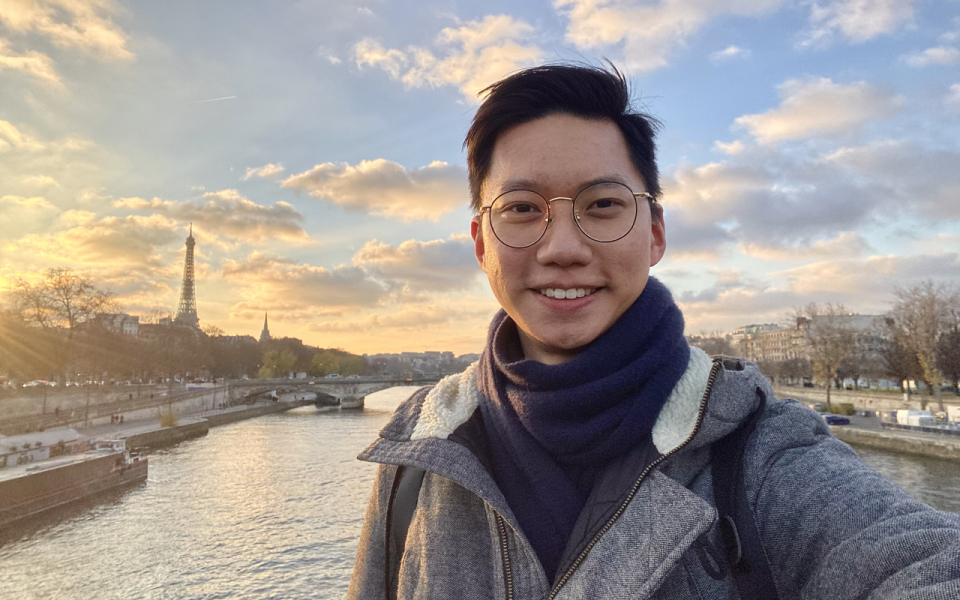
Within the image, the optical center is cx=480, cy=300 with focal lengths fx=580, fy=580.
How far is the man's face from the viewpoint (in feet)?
3.62

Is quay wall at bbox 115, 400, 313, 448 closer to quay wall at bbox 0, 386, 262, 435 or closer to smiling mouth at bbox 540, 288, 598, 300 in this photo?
quay wall at bbox 0, 386, 262, 435

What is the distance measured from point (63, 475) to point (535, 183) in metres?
18.8

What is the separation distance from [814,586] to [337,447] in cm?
2603

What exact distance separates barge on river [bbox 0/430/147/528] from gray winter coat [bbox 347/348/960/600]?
55.3ft

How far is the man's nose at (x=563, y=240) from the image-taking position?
109 cm

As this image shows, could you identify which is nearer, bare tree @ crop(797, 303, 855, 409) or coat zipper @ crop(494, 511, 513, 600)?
coat zipper @ crop(494, 511, 513, 600)

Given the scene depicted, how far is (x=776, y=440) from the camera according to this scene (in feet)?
3.04

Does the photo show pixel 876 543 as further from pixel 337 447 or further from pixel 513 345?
pixel 337 447

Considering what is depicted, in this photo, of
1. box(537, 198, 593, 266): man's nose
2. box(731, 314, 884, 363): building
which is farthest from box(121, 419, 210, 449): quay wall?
box(731, 314, 884, 363): building

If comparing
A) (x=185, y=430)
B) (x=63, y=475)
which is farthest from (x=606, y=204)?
(x=185, y=430)

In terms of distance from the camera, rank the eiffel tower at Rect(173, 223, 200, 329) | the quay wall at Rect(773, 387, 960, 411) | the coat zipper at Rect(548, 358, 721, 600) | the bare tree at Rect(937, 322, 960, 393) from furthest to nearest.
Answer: the eiffel tower at Rect(173, 223, 200, 329), the bare tree at Rect(937, 322, 960, 393), the quay wall at Rect(773, 387, 960, 411), the coat zipper at Rect(548, 358, 721, 600)

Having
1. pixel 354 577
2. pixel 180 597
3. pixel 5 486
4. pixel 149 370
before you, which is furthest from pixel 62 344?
pixel 354 577

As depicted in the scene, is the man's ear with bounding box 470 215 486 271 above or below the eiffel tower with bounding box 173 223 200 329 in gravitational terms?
below

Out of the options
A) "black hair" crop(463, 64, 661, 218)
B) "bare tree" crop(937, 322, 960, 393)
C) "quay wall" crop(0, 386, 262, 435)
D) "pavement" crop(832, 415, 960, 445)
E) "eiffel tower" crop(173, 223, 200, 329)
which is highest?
"eiffel tower" crop(173, 223, 200, 329)
